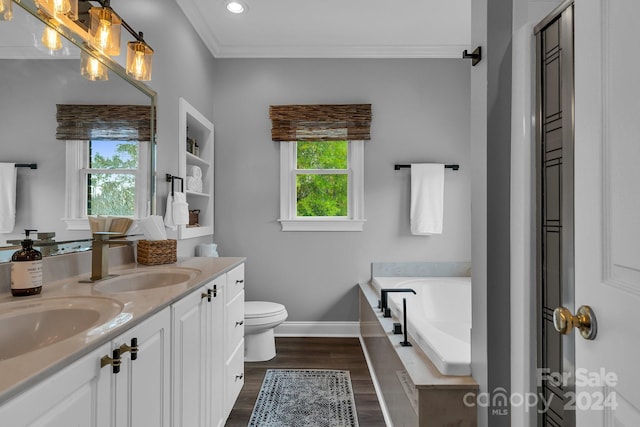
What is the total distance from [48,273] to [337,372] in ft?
6.13

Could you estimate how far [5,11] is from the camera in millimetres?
1132

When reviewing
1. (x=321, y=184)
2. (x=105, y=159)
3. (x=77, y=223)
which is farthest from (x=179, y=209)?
(x=321, y=184)

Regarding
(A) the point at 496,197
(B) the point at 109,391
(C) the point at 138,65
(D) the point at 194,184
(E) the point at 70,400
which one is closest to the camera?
(E) the point at 70,400

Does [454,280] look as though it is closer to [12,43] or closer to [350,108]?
[350,108]

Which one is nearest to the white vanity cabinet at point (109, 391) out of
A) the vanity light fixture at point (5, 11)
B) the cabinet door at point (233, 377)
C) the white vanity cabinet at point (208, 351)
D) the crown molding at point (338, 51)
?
the white vanity cabinet at point (208, 351)

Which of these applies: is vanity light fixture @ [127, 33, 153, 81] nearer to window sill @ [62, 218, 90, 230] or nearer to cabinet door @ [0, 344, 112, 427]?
window sill @ [62, 218, 90, 230]

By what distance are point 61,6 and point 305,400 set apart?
222cm

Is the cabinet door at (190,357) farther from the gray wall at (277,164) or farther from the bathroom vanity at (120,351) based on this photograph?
the gray wall at (277,164)

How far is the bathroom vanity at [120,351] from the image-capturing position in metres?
0.64

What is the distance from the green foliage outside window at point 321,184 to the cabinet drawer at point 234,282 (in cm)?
135

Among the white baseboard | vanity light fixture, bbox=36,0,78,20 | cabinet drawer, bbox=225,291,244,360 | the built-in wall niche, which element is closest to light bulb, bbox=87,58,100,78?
vanity light fixture, bbox=36,0,78,20

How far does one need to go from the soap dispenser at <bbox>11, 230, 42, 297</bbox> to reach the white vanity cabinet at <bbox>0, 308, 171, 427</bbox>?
0.43 meters

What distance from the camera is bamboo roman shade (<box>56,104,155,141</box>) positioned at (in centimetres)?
139

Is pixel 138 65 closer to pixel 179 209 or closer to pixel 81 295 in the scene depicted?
pixel 179 209
